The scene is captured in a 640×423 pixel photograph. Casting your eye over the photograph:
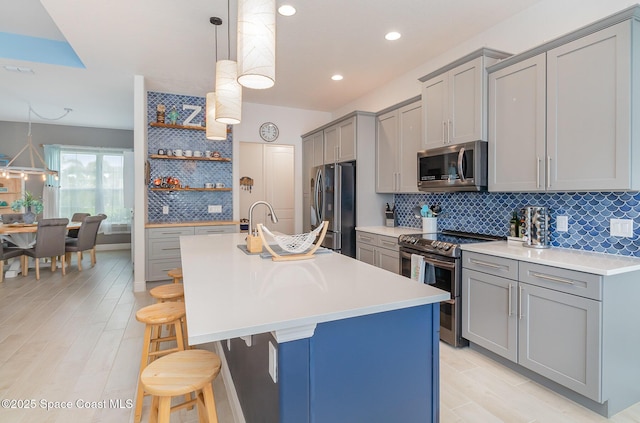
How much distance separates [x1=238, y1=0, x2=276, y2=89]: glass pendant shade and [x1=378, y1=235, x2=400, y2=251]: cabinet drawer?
7.86ft

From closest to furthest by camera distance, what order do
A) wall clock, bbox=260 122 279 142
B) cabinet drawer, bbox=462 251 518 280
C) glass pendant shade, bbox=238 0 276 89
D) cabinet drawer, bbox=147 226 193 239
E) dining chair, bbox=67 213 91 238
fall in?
1. glass pendant shade, bbox=238 0 276 89
2. cabinet drawer, bbox=462 251 518 280
3. cabinet drawer, bbox=147 226 193 239
4. wall clock, bbox=260 122 279 142
5. dining chair, bbox=67 213 91 238

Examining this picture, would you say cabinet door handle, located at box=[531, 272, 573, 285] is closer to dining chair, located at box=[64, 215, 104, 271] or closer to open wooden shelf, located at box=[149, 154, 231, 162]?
open wooden shelf, located at box=[149, 154, 231, 162]

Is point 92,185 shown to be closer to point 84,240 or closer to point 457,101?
point 84,240

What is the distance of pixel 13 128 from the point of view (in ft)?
23.3

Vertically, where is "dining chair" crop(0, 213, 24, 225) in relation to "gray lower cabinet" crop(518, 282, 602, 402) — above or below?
above

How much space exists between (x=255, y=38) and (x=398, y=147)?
274 cm

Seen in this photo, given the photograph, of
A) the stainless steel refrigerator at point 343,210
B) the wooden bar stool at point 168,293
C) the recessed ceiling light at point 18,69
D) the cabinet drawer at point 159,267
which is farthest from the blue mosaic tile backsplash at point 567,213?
the recessed ceiling light at point 18,69

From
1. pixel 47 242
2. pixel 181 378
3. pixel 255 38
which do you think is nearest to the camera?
pixel 181 378

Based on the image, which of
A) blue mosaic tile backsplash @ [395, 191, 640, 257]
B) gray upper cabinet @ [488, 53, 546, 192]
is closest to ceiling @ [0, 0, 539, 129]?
gray upper cabinet @ [488, 53, 546, 192]

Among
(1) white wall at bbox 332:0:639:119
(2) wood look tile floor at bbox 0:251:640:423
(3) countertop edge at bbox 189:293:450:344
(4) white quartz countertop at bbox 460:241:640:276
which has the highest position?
(1) white wall at bbox 332:0:639:119

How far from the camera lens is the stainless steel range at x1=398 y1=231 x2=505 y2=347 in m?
2.76

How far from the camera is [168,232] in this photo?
4715mm

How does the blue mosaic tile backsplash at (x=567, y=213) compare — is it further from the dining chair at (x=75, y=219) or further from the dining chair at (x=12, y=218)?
the dining chair at (x=12, y=218)

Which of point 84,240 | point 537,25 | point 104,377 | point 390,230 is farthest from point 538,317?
point 84,240
